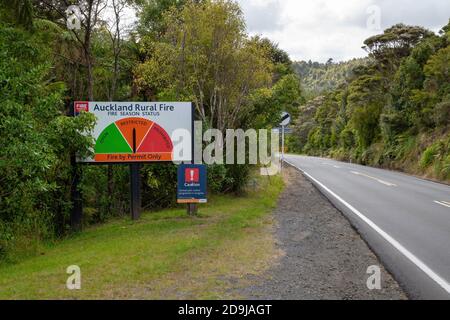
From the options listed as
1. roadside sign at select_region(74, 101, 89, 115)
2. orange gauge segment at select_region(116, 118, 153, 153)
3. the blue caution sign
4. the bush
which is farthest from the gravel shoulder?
the bush

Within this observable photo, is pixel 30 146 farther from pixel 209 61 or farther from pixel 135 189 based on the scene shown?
pixel 209 61

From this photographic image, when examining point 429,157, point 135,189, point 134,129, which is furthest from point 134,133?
point 429,157

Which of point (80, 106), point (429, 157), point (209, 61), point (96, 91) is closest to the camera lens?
point (80, 106)

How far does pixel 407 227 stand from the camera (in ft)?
35.5

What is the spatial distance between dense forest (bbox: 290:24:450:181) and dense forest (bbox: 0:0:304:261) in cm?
1364

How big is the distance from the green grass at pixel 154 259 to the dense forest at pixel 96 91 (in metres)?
1.18

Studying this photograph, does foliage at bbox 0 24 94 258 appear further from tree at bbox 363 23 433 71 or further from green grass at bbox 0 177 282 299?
tree at bbox 363 23 433 71

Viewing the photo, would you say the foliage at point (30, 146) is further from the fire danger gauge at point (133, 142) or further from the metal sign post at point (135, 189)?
the metal sign post at point (135, 189)

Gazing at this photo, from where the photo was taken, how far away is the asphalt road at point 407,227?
695cm

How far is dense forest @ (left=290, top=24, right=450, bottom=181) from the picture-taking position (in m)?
29.4

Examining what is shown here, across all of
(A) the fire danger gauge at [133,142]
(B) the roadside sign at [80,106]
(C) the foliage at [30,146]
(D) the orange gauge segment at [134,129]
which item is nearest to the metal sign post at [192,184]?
(A) the fire danger gauge at [133,142]

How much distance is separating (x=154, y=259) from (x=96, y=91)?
12583 mm
